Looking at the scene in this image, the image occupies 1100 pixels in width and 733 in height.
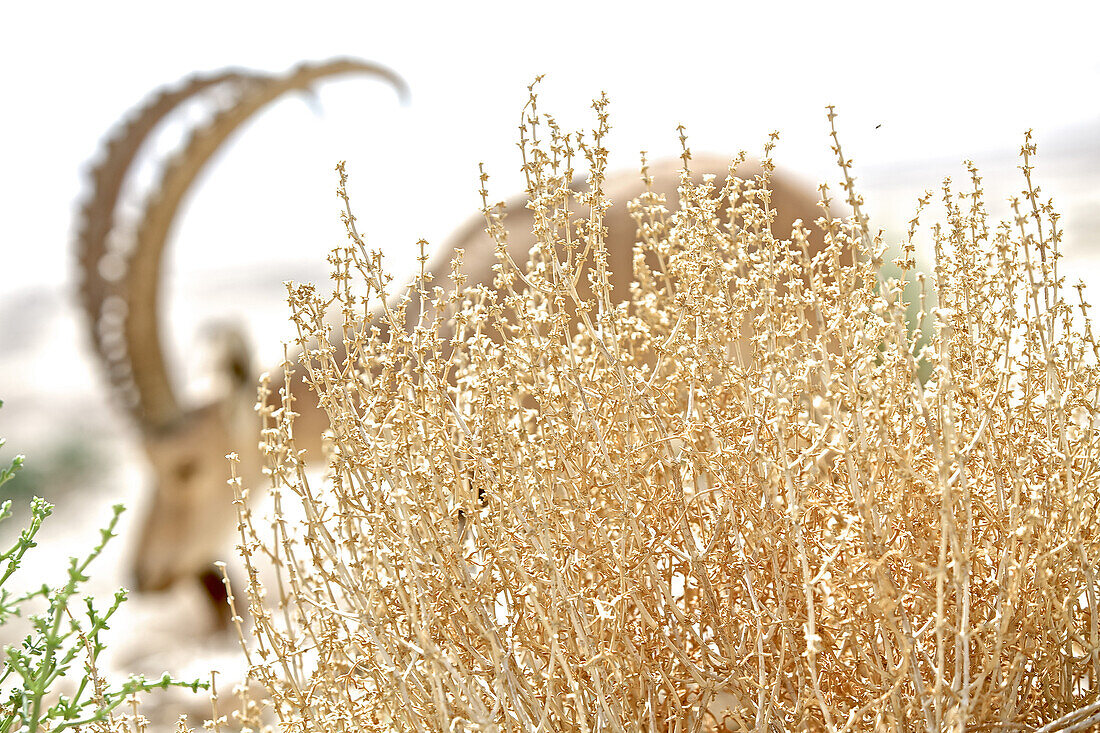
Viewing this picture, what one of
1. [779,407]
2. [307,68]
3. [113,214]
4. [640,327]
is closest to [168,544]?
[113,214]

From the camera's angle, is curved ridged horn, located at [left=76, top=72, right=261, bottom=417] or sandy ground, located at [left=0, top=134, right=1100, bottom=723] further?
sandy ground, located at [left=0, top=134, right=1100, bottom=723]

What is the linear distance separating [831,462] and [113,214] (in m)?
1.94

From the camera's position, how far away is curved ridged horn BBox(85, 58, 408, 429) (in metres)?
2.13

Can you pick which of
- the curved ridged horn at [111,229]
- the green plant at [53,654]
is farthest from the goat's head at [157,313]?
the green plant at [53,654]

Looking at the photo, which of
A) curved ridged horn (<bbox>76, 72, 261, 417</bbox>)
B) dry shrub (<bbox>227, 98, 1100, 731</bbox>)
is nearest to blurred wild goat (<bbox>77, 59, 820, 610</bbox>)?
curved ridged horn (<bbox>76, 72, 261, 417</bbox>)

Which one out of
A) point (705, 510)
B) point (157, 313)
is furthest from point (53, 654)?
point (157, 313)

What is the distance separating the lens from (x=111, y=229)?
2.15 metres

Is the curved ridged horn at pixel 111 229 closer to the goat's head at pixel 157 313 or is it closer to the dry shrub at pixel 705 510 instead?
the goat's head at pixel 157 313

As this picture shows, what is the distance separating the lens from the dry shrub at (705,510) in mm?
487

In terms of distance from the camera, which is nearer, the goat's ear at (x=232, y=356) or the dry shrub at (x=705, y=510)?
the dry shrub at (x=705, y=510)

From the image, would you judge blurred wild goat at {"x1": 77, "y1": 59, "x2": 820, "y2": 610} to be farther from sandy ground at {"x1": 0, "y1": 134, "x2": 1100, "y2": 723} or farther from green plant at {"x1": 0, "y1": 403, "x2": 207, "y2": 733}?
green plant at {"x1": 0, "y1": 403, "x2": 207, "y2": 733}

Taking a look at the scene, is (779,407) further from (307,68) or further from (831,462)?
(307,68)

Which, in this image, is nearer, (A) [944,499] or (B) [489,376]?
(A) [944,499]

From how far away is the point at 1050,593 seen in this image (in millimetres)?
482
